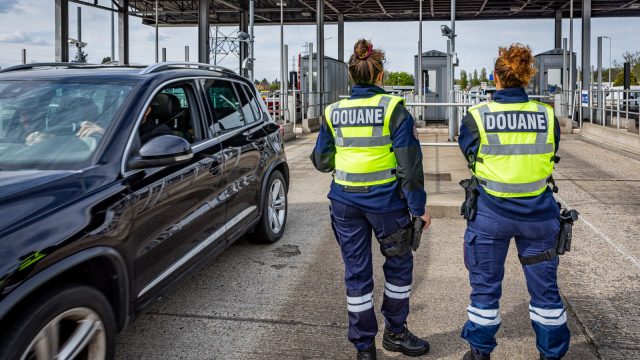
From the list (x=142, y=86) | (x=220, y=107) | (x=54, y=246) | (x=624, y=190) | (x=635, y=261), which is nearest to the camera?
(x=54, y=246)

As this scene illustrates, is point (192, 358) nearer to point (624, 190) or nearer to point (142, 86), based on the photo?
point (142, 86)

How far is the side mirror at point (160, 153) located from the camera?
3309 mm

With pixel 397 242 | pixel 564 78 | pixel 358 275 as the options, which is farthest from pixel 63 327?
pixel 564 78

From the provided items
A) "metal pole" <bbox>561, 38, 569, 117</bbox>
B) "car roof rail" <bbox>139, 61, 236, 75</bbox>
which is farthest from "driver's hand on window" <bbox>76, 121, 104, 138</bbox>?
"metal pole" <bbox>561, 38, 569, 117</bbox>

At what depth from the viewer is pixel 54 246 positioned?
103 inches

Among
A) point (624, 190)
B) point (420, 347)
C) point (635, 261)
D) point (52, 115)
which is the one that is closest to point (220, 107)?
point (52, 115)

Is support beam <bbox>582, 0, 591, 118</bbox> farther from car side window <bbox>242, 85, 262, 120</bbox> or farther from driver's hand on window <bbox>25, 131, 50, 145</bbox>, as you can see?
driver's hand on window <bbox>25, 131, 50, 145</bbox>

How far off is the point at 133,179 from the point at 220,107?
5.80 feet

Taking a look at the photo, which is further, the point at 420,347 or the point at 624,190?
the point at 624,190

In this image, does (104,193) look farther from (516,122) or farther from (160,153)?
(516,122)

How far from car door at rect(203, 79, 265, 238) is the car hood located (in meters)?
1.73

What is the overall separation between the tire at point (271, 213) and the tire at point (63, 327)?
108 inches

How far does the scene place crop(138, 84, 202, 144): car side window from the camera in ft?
13.0

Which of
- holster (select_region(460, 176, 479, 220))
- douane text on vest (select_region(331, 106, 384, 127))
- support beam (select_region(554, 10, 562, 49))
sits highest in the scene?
support beam (select_region(554, 10, 562, 49))
